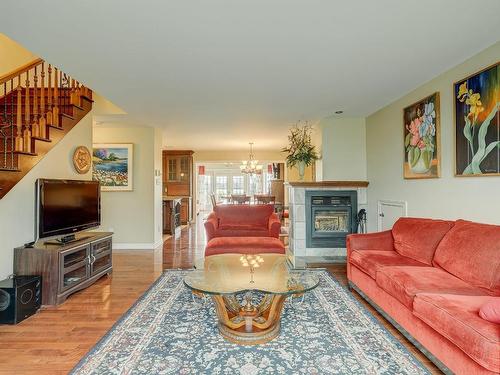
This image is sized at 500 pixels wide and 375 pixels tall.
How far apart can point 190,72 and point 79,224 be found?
2.30m

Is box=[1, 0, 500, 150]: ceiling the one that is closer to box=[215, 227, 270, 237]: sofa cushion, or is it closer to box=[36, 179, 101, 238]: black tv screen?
box=[36, 179, 101, 238]: black tv screen

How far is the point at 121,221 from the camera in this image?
592 centimetres

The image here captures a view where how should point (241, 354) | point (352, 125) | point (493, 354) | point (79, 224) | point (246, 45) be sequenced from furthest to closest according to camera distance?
point (352, 125) < point (79, 224) < point (246, 45) < point (241, 354) < point (493, 354)

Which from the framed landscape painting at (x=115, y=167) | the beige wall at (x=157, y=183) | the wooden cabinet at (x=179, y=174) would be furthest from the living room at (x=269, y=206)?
the wooden cabinet at (x=179, y=174)

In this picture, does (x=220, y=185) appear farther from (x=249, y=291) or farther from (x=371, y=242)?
(x=249, y=291)

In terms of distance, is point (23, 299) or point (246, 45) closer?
point (246, 45)

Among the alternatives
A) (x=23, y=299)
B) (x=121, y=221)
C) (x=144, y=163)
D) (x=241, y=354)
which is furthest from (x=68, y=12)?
(x=121, y=221)

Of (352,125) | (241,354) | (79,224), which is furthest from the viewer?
(352,125)

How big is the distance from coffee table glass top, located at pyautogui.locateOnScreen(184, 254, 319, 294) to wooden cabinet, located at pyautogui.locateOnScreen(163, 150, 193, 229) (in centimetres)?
666

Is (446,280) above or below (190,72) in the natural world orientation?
below

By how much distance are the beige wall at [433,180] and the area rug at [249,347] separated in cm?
142

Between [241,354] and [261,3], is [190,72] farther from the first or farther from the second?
[241,354]

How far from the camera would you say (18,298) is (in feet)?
8.85

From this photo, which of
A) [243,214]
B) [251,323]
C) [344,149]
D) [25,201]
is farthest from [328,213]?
[25,201]
